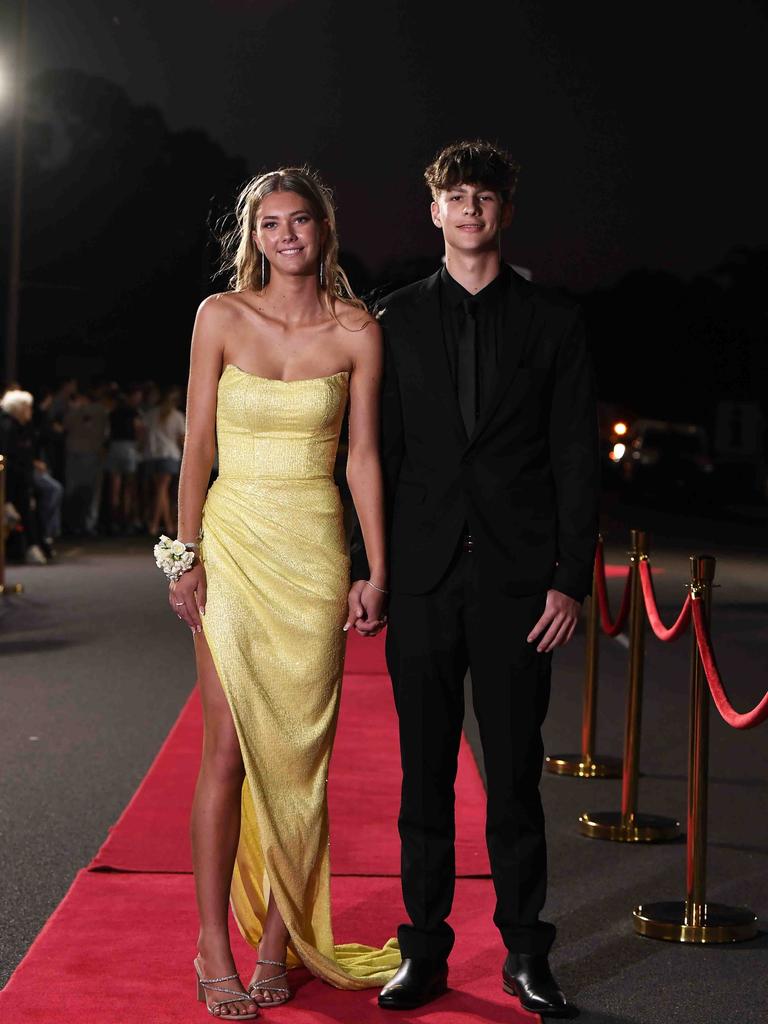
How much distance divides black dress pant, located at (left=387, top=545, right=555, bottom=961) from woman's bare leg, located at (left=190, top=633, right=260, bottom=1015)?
0.51 m

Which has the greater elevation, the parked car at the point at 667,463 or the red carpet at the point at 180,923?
the parked car at the point at 667,463

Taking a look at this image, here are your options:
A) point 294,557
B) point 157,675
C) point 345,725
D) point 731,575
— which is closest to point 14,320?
point 731,575

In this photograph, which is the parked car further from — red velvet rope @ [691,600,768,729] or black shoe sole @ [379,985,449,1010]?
black shoe sole @ [379,985,449,1010]

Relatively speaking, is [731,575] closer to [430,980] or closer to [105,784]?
[105,784]

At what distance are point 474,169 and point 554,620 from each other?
4.27 feet

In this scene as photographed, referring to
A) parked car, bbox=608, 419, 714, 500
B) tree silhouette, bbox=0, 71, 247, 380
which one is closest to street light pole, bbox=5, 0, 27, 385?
parked car, bbox=608, 419, 714, 500

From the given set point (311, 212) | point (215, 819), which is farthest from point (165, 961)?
point (311, 212)

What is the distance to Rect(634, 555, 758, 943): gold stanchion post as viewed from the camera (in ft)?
18.8

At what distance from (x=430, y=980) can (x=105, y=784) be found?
330 centimetres

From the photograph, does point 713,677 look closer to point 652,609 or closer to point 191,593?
point 652,609

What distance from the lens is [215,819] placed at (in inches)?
191

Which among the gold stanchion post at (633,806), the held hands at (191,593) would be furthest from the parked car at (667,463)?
the held hands at (191,593)

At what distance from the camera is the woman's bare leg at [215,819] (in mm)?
4824

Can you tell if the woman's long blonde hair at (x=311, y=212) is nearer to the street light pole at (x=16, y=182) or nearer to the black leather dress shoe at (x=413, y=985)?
the black leather dress shoe at (x=413, y=985)
